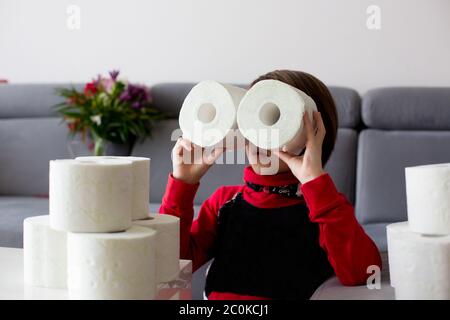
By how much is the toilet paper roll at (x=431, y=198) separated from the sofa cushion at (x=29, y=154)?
2.26 meters

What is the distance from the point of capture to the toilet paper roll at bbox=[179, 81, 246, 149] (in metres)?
1.01

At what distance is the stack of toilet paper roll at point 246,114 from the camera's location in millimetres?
981

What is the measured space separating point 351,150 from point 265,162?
4.66 ft

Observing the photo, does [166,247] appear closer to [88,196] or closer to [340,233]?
[88,196]

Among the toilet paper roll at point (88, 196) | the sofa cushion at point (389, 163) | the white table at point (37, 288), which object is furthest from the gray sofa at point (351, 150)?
the toilet paper roll at point (88, 196)

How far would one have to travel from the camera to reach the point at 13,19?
3.39 m

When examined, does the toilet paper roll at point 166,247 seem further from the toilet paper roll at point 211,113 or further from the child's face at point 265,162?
the child's face at point 265,162

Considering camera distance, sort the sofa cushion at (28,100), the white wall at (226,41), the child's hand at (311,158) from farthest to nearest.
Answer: the sofa cushion at (28,100) → the white wall at (226,41) → the child's hand at (311,158)

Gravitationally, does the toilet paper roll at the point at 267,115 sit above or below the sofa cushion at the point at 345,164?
above

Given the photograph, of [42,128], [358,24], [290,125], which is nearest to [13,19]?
[42,128]

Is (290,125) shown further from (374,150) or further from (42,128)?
(42,128)

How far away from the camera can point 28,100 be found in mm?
3068

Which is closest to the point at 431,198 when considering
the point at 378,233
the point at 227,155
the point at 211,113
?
the point at 211,113

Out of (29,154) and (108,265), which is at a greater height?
(108,265)
